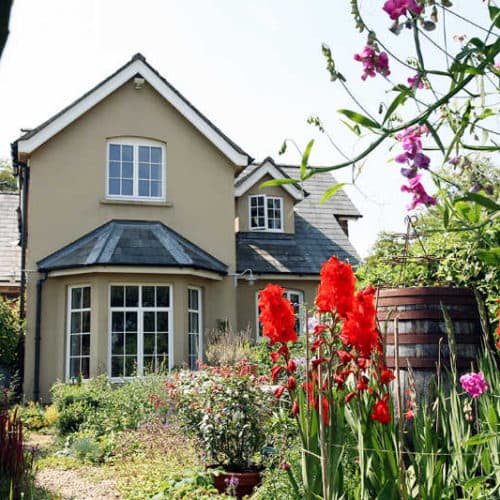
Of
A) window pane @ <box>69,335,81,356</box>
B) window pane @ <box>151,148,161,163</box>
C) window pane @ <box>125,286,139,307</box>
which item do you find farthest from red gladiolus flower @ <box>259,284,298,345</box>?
window pane @ <box>151,148,161,163</box>

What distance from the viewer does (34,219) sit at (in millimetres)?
13312

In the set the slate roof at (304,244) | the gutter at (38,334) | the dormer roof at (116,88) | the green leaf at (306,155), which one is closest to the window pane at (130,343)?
the gutter at (38,334)

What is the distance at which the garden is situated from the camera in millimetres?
1954

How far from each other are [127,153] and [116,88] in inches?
58.7

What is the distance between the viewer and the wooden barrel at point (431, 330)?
3520 mm

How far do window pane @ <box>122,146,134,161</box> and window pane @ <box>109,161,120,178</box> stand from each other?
217mm

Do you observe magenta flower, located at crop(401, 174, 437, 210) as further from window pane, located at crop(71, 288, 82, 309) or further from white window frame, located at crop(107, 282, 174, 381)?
window pane, located at crop(71, 288, 82, 309)

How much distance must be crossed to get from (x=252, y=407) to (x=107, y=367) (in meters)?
7.28

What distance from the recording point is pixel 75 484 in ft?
21.5

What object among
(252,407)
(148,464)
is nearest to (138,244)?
(148,464)

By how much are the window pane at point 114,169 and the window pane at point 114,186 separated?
4.5 inches

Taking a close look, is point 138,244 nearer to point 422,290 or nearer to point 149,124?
point 149,124

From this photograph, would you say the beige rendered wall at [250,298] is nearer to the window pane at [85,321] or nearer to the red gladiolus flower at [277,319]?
the window pane at [85,321]

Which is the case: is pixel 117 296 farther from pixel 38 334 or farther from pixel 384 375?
pixel 384 375
